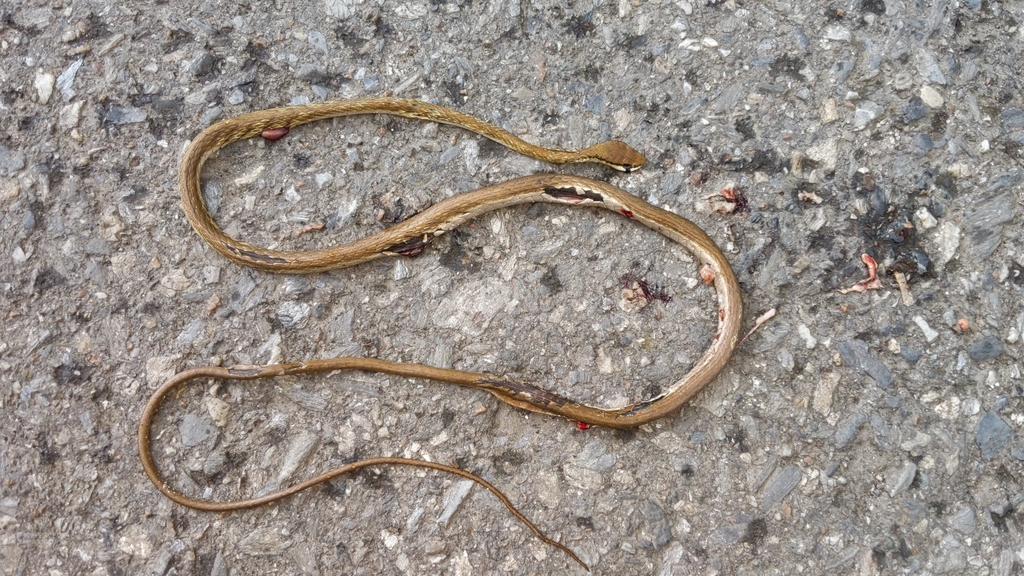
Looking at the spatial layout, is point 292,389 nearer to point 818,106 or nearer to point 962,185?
point 818,106

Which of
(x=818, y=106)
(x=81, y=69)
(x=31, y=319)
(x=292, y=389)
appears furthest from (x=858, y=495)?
(x=81, y=69)

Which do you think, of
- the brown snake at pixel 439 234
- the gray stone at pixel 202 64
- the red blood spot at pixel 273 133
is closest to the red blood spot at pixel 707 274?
the brown snake at pixel 439 234

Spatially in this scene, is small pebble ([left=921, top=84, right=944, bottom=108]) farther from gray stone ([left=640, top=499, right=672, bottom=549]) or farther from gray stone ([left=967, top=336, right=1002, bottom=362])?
gray stone ([left=640, top=499, right=672, bottom=549])

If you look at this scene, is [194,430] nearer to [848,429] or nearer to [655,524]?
[655,524]

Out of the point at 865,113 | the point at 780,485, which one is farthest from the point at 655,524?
the point at 865,113

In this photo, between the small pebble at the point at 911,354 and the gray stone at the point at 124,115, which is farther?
the gray stone at the point at 124,115

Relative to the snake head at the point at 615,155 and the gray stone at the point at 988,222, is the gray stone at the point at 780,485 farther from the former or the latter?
the snake head at the point at 615,155

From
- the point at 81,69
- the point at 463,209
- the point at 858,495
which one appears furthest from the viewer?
the point at 81,69
